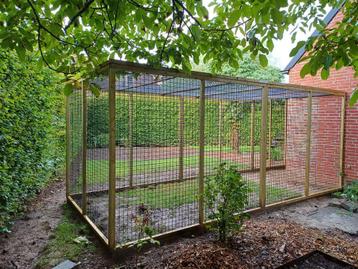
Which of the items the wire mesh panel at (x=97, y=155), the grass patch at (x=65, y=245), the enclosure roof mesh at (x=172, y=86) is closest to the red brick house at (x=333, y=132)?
the enclosure roof mesh at (x=172, y=86)

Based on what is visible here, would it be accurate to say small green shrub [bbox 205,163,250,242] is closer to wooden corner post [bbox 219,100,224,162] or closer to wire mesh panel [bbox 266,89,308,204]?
wooden corner post [bbox 219,100,224,162]

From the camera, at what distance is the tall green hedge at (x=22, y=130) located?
9.84 feet

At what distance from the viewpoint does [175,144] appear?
4633 mm

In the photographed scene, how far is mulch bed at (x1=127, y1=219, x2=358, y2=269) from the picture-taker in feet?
8.66

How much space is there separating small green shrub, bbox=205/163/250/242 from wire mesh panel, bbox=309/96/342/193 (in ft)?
10.8

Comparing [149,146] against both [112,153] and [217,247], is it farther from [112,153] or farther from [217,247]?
[217,247]

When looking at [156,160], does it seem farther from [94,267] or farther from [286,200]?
[286,200]

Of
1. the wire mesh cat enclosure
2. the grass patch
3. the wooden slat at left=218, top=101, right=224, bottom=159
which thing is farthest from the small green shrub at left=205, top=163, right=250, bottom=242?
the grass patch

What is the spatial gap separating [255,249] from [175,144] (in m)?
2.25

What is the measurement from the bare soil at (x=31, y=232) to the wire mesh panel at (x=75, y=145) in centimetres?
42

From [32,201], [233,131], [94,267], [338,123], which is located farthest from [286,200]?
[32,201]

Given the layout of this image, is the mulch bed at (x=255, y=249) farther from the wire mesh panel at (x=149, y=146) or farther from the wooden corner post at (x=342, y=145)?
the wooden corner post at (x=342, y=145)

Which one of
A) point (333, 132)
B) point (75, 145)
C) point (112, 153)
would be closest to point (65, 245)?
point (112, 153)

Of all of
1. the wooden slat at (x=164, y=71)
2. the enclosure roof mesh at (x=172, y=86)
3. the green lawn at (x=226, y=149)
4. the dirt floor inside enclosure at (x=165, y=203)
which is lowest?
the dirt floor inside enclosure at (x=165, y=203)
